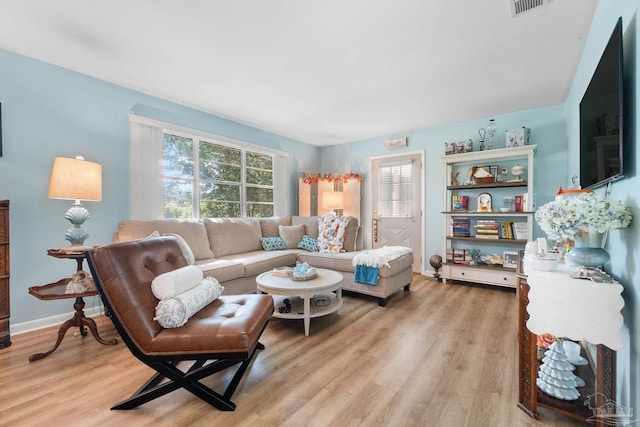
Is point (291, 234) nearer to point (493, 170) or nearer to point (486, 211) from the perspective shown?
point (486, 211)

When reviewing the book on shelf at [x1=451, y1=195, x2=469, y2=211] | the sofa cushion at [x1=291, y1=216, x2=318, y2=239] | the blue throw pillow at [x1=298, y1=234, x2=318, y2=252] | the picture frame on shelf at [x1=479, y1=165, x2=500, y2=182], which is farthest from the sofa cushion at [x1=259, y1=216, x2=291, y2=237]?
the picture frame on shelf at [x1=479, y1=165, x2=500, y2=182]

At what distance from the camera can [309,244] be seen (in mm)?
4043

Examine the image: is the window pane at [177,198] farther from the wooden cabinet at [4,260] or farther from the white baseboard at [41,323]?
the wooden cabinet at [4,260]

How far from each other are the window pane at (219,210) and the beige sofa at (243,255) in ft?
1.17

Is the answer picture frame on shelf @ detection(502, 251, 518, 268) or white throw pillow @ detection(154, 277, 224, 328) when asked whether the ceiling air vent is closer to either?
white throw pillow @ detection(154, 277, 224, 328)

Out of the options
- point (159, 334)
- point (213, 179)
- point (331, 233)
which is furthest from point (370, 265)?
point (213, 179)

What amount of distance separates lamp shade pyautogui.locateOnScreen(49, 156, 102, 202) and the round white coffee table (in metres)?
1.61

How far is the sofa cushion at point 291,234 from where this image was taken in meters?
4.14

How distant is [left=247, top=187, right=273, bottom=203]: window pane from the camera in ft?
14.9

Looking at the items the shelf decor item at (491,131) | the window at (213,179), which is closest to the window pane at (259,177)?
the window at (213,179)

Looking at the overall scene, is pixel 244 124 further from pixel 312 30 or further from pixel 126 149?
pixel 312 30

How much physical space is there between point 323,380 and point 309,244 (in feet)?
7.91

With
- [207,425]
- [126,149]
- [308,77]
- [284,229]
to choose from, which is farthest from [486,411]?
[126,149]

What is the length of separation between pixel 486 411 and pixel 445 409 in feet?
0.68
